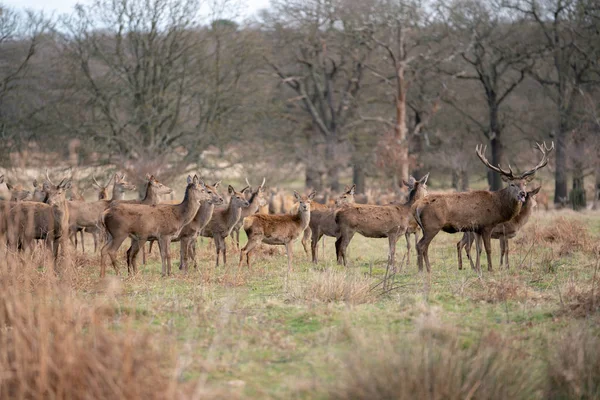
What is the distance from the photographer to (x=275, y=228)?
43.7ft

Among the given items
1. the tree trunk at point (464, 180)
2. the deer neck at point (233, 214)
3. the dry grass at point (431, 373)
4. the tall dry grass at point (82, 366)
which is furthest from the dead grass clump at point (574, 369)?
the tree trunk at point (464, 180)

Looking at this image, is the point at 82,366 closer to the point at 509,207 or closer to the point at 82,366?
the point at 82,366

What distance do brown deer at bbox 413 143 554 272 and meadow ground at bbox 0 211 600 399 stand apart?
1.01 metres

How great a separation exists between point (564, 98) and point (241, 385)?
85.9 ft

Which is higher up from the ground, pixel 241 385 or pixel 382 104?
pixel 382 104

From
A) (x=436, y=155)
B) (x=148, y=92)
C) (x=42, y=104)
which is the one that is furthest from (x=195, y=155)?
(x=436, y=155)

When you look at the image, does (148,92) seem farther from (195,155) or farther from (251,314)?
(251,314)

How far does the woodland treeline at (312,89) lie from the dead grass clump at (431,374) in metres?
17.4

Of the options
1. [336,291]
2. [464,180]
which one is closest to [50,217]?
[336,291]

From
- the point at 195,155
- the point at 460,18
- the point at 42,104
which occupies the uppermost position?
the point at 460,18

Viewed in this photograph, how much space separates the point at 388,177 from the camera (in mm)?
32188

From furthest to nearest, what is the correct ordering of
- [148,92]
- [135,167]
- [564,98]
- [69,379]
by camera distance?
[564,98] < [148,92] < [135,167] < [69,379]

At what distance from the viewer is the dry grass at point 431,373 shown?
17.5 ft

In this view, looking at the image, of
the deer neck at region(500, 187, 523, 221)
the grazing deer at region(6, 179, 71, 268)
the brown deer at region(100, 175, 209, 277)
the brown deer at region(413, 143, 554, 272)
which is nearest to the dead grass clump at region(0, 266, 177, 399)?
the brown deer at region(100, 175, 209, 277)
